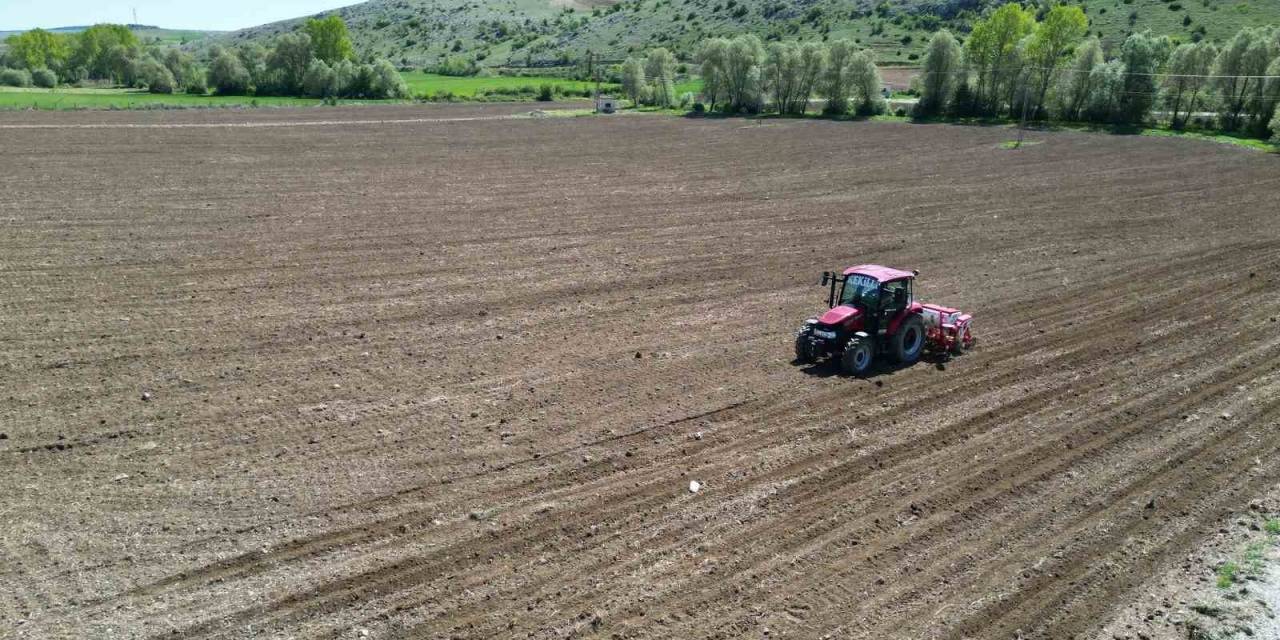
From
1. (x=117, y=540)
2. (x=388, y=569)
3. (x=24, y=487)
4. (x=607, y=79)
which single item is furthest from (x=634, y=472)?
(x=607, y=79)

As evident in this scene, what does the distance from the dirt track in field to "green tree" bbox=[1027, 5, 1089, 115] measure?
49.5 metres

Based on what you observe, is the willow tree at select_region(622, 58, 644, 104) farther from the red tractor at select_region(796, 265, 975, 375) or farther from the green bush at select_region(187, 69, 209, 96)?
the red tractor at select_region(796, 265, 975, 375)

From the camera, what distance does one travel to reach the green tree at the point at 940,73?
7994 cm

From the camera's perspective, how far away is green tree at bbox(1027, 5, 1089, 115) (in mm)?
75062

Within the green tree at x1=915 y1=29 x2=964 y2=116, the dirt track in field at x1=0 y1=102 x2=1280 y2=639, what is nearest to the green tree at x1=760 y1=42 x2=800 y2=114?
the green tree at x1=915 y1=29 x2=964 y2=116

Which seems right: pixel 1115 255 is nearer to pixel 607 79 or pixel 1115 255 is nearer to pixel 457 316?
pixel 457 316

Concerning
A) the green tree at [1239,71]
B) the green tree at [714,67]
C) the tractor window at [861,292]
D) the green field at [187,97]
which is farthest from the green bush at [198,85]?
the tractor window at [861,292]

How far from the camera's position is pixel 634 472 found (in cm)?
1302

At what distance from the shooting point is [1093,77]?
7325 centimetres

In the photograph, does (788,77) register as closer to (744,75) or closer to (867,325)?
(744,75)

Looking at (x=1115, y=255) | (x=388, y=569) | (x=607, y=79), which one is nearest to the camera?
(x=388, y=569)

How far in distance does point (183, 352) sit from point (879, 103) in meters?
75.7

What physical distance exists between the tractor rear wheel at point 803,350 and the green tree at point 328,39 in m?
117

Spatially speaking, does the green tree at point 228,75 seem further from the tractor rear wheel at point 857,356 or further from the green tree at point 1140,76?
the tractor rear wheel at point 857,356
